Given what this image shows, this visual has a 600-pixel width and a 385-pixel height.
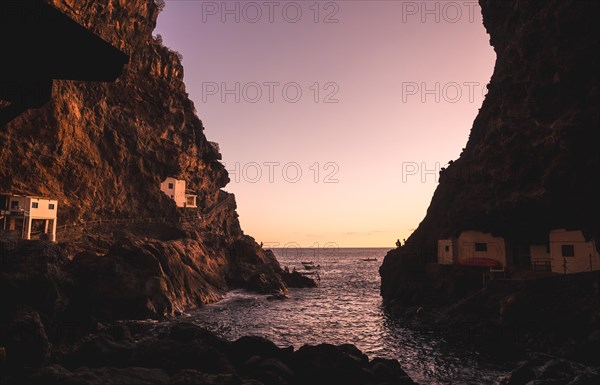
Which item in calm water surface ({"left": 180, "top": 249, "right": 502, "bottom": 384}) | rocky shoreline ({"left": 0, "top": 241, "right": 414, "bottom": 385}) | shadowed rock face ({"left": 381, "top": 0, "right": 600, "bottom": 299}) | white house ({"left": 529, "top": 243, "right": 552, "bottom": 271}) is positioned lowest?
calm water surface ({"left": 180, "top": 249, "right": 502, "bottom": 384})

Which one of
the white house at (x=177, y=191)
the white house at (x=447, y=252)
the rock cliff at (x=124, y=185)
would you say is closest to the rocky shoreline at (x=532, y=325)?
the white house at (x=447, y=252)

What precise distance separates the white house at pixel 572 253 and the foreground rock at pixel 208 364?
2510cm

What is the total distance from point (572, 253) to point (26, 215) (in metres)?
59.0

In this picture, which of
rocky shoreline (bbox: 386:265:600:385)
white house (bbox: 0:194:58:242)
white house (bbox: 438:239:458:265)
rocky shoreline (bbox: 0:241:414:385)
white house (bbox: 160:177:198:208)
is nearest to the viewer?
rocky shoreline (bbox: 0:241:414:385)

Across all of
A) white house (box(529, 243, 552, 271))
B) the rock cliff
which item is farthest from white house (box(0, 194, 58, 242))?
white house (box(529, 243, 552, 271))

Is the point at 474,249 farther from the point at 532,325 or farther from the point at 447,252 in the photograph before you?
the point at 532,325

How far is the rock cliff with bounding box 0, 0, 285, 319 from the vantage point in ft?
121

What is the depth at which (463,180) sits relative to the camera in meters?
50.5

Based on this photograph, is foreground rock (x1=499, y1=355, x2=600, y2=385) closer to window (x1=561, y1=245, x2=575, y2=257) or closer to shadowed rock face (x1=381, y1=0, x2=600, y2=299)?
shadowed rock face (x1=381, y1=0, x2=600, y2=299)

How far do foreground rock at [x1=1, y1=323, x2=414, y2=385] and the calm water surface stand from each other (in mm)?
8116

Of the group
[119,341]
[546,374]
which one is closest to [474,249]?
[546,374]

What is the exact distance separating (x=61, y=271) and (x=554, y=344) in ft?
135

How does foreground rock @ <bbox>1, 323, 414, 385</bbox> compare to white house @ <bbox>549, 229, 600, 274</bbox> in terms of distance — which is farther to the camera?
white house @ <bbox>549, 229, 600, 274</bbox>

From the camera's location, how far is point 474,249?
148 ft
